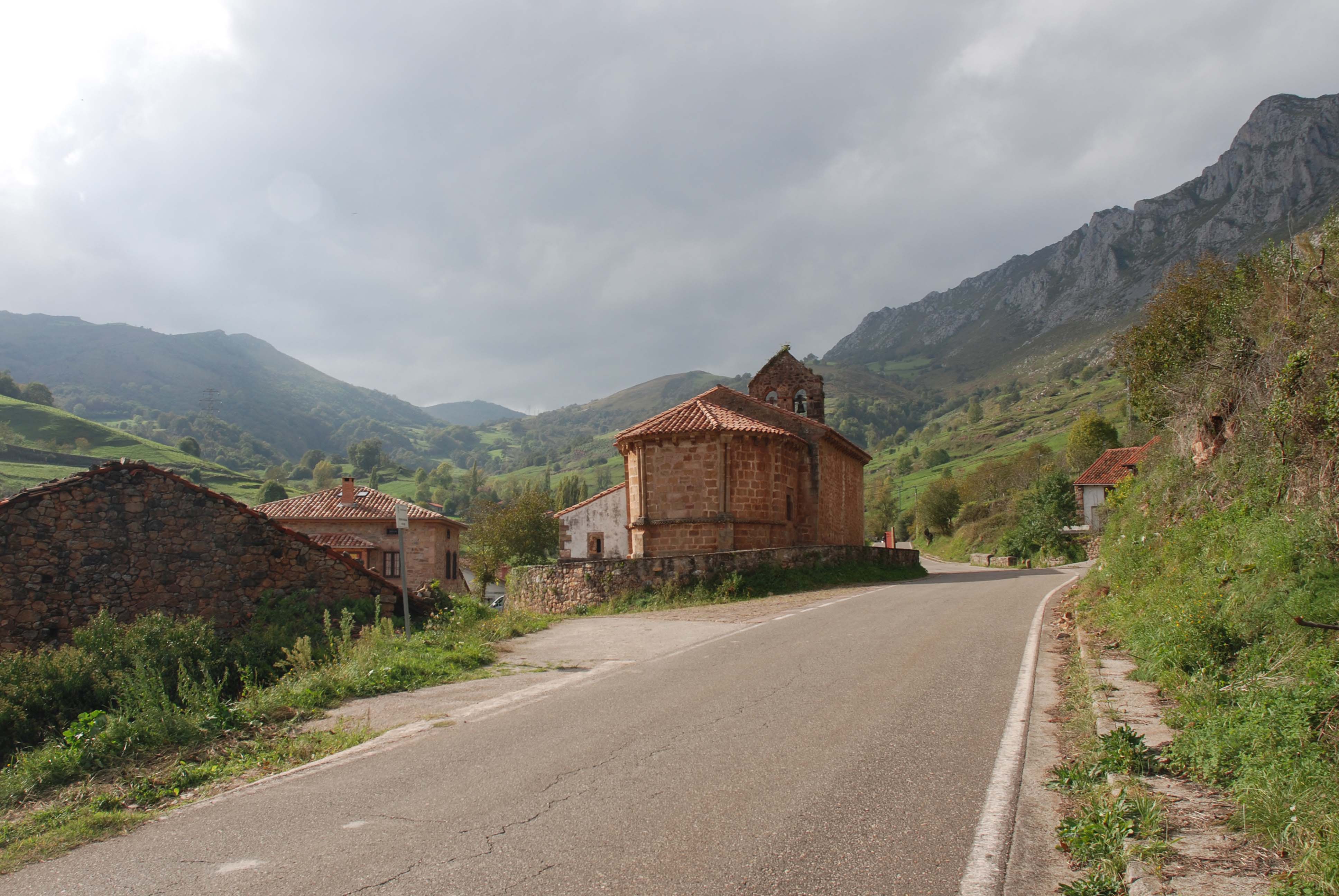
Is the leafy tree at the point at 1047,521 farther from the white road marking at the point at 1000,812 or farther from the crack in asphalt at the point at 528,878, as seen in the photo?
the crack in asphalt at the point at 528,878

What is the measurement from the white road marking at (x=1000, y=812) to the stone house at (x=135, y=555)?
30.4ft

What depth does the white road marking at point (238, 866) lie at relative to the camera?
3.84 m

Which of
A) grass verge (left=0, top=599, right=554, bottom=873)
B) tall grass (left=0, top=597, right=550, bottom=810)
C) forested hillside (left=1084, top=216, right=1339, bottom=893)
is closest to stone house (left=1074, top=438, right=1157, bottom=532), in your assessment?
forested hillside (left=1084, top=216, right=1339, bottom=893)

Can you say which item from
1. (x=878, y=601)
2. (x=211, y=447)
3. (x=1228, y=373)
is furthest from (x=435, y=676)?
(x=211, y=447)

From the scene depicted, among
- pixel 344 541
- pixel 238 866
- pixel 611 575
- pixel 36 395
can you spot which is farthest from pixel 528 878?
pixel 36 395

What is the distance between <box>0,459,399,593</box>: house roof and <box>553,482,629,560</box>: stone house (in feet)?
84.8

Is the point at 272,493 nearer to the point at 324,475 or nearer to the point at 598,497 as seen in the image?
the point at 324,475

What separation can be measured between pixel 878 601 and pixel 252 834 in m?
12.8

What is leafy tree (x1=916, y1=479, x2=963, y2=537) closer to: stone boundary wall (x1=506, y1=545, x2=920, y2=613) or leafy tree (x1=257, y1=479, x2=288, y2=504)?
stone boundary wall (x1=506, y1=545, x2=920, y2=613)

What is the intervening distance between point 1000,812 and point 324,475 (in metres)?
153

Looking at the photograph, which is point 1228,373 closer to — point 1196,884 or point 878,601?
point 878,601

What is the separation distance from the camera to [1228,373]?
1063 centimetres

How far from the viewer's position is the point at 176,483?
1161cm

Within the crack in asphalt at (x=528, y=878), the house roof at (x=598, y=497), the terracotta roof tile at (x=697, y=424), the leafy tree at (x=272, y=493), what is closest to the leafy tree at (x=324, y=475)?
the leafy tree at (x=272, y=493)
